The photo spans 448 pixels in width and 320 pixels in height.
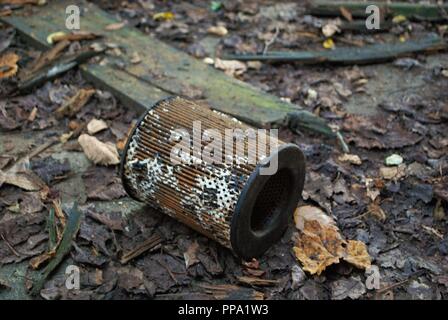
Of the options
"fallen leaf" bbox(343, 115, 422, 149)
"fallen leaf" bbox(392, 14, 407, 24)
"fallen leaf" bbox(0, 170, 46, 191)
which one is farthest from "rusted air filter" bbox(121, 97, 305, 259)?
"fallen leaf" bbox(392, 14, 407, 24)

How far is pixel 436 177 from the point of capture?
4445 mm

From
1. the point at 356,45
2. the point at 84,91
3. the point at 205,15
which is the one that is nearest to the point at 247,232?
the point at 84,91

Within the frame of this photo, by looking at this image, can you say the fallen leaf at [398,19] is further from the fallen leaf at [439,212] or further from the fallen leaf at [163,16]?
the fallen leaf at [439,212]

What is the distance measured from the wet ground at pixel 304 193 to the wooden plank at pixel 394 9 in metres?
0.20

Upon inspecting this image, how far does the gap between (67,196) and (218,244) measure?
1.24 meters

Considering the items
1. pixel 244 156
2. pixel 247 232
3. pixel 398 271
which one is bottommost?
pixel 398 271

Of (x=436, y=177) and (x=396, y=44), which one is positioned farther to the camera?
(x=396, y=44)

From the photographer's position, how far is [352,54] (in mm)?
5984

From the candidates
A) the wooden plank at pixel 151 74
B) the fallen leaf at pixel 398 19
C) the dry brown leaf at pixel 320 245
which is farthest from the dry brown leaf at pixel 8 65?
the fallen leaf at pixel 398 19

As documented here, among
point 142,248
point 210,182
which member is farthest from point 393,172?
point 142,248

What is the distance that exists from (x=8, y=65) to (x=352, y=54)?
137 inches

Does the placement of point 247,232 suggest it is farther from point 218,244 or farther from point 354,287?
point 354,287

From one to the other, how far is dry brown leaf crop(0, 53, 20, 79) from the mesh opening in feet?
10.1

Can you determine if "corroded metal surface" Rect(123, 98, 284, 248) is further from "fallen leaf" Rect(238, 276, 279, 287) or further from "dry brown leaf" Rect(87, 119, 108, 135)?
"dry brown leaf" Rect(87, 119, 108, 135)
